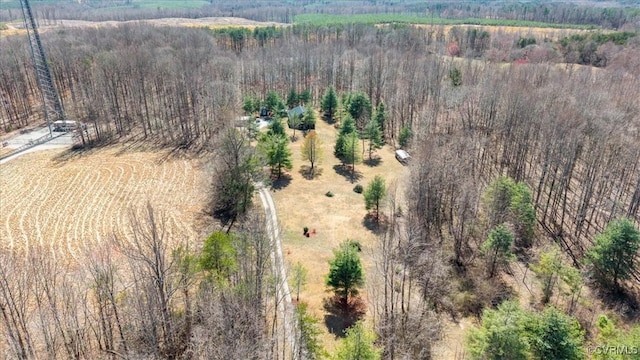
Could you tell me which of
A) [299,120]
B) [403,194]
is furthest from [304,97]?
[403,194]

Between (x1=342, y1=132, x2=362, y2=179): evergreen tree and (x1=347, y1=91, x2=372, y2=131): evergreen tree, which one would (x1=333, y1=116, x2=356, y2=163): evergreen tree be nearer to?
(x1=342, y1=132, x2=362, y2=179): evergreen tree

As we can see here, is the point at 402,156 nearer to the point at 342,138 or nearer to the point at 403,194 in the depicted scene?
the point at 342,138

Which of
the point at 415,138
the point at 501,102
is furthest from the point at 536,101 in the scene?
the point at 415,138

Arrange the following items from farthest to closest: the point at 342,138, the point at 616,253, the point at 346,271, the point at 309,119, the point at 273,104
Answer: the point at 273,104 → the point at 309,119 → the point at 342,138 → the point at 616,253 → the point at 346,271

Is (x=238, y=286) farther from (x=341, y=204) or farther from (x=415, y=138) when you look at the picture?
(x=415, y=138)

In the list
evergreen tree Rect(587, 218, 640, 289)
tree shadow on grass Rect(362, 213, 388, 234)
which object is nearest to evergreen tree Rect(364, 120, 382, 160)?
tree shadow on grass Rect(362, 213, 388, 234)

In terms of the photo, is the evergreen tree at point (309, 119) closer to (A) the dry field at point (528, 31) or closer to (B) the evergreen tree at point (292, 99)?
(B) the evergreen tree at point (292, 99)

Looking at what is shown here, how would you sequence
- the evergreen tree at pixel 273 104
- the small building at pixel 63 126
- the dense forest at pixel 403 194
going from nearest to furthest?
→ the dense forest at pixel 403 194 < the small building at pixel 63 126 < the evergreen tree at pixel 273 104

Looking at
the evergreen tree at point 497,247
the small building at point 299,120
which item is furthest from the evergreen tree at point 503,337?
the small building at point 299,120
